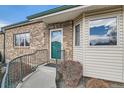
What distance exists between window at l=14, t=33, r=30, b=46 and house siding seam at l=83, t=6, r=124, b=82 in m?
6.43

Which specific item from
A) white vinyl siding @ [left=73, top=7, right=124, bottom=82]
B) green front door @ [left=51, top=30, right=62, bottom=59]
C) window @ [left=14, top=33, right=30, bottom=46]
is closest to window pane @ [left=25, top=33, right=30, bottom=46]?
window @ [left=14, top=33, right=30, bottom=46]

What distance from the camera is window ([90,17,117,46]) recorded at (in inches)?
260

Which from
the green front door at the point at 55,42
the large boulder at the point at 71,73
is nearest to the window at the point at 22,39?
the green front door at the point at 55,42

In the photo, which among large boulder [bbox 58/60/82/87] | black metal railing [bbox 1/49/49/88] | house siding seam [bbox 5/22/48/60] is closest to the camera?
large boulder [bbox 58/60/82/87]

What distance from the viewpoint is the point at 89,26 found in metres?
7.22

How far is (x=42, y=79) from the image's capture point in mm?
7219

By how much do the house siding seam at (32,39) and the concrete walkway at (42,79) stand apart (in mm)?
2857

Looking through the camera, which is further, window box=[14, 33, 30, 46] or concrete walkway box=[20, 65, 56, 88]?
window box=[14, 33, 30, 46]

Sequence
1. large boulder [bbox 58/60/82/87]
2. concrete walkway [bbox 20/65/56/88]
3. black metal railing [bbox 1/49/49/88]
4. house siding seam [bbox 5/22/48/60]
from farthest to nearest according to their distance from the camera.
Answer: house siding seam [bbox 5/22/48/60] → black metal railing [bbox 1/49/49/88] → concrete walkway [bbox 20/65/56/88] → large boulder [bbox 58/60/82/87]

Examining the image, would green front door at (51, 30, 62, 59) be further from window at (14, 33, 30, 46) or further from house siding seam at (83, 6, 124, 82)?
house siding seam at (83, 6, 124, 82)

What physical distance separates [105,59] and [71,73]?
59.6 inches

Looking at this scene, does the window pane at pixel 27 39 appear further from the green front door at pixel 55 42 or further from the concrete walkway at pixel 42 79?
the concrete walkway at pixel 42 79

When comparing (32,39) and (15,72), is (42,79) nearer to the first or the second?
(15,72)
